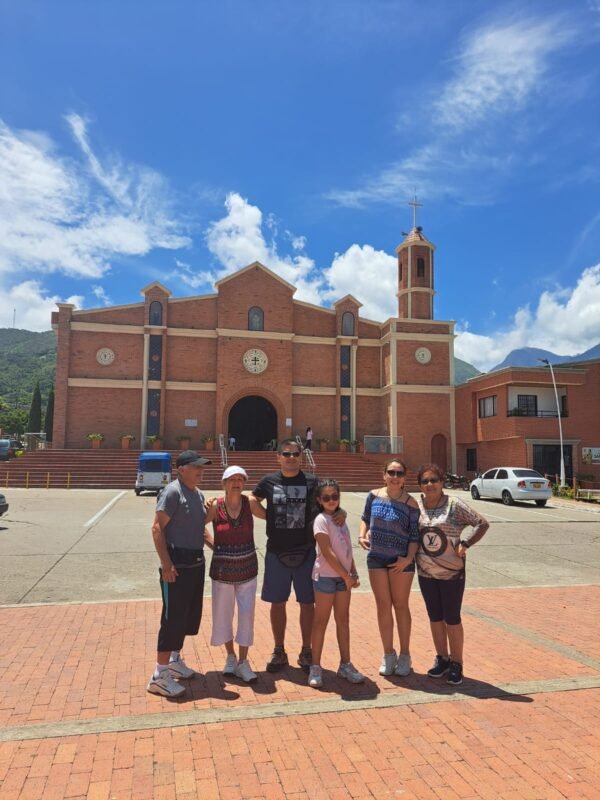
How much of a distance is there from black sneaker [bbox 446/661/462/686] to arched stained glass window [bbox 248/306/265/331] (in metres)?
30.5

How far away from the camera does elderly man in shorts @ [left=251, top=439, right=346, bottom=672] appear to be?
4.75 m

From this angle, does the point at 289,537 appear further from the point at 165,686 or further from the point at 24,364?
the point at 24,364

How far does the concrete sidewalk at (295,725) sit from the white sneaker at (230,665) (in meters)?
0.08

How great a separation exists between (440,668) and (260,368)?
2979 cm

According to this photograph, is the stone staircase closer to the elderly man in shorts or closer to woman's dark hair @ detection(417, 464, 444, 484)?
the elderly man in shorts

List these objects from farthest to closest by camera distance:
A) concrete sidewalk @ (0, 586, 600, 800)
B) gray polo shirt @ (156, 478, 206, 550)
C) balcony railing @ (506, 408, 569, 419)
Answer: balcony railing @ (506, 408, 569, 419) < gray polo shirt @ (156, 478, 206, 550) < concrete sidewalk @ (0, 586, 600, 800)

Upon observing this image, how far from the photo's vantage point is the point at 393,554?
466 cm

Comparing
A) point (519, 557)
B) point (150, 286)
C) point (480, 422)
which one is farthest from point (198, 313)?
point (519, 557)

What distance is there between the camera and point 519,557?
1049 centimetres

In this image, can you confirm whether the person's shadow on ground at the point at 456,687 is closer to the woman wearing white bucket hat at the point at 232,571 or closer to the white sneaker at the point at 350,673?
the white sneaker at the point at 350,673

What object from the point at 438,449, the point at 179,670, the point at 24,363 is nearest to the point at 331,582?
the point at 179,670

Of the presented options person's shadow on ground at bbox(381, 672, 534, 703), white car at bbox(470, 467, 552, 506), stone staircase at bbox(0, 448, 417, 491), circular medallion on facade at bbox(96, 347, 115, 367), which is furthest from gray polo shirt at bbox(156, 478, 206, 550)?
circular medallion on facade at bbox(96, 347, 115, 367)

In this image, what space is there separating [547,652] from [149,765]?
367 cm

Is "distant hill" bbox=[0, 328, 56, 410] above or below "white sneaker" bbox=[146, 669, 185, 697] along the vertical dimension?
above
